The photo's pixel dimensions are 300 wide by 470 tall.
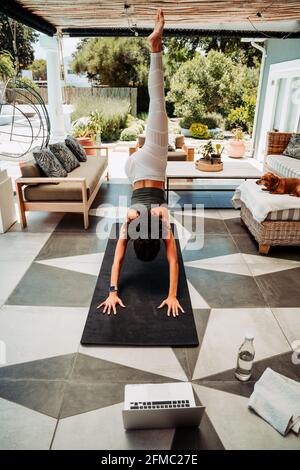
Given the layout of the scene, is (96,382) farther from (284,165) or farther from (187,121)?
(187,121)

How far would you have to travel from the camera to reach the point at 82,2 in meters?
4.10

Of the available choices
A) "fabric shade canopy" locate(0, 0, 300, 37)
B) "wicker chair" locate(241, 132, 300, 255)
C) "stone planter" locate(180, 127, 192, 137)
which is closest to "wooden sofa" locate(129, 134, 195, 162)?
"fabric shade canopy" locate(0, 0, 300, 37)

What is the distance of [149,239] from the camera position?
2459mm

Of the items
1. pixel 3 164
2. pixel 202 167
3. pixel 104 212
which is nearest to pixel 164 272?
pixel 104 212

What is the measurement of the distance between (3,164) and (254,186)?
5326 millimetres

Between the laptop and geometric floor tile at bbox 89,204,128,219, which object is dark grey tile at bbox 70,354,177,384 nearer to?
the laptop

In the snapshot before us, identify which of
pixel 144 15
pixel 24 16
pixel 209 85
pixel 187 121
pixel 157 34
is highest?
pixel 144 15

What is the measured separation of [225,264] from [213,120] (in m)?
9.40

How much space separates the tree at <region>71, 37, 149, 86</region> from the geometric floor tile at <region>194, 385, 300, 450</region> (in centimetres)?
1322

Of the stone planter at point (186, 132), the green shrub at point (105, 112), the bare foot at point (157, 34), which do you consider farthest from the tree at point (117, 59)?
the bare foot at point (157, 34)

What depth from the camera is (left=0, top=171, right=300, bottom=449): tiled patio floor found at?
1.65m

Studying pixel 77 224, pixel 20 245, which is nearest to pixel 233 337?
pixel 20 245

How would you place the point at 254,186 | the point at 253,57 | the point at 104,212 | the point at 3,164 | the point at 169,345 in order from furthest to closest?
1. the point at 253,57
2. the point at 3,164
3. the point at 104,212
4. the point at 254,186
5. the point at 169,345

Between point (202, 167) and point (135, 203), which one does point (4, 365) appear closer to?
point (135, 203)
